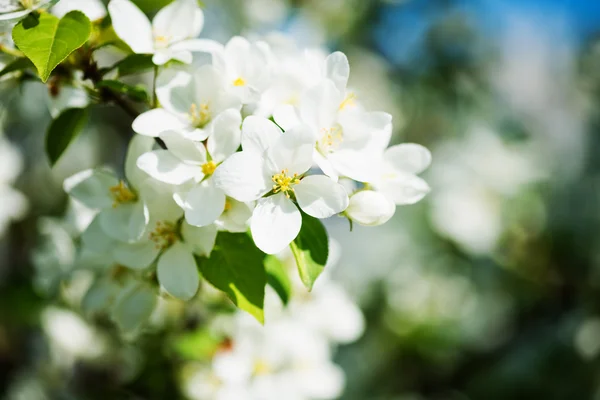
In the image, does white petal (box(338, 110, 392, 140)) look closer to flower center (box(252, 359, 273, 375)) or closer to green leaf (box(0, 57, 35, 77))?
green leaf (box(0, 57, 35, 77))

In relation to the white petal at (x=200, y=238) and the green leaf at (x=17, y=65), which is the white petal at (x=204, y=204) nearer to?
the white petal at (x=200, y=238)

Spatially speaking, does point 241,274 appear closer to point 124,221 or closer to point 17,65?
point 124,221

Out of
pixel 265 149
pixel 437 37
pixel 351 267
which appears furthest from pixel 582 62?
pixel 265 149

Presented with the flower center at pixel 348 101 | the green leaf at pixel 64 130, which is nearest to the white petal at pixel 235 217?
the flower center at pixel 348 101

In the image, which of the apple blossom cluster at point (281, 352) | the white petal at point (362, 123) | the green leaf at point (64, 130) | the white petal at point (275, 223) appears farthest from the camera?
the apple blossom cluster at point (281, 352)

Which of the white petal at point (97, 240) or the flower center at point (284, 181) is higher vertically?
the flower center at point (284, 181)

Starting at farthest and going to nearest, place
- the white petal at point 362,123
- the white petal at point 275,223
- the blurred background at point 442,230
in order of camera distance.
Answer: the blurred background at point 442,230 < the white petal at point 362,123 < the white petal at point 275,223

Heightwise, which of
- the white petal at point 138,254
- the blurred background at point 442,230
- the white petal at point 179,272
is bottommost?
the blurred background at point 442,230
